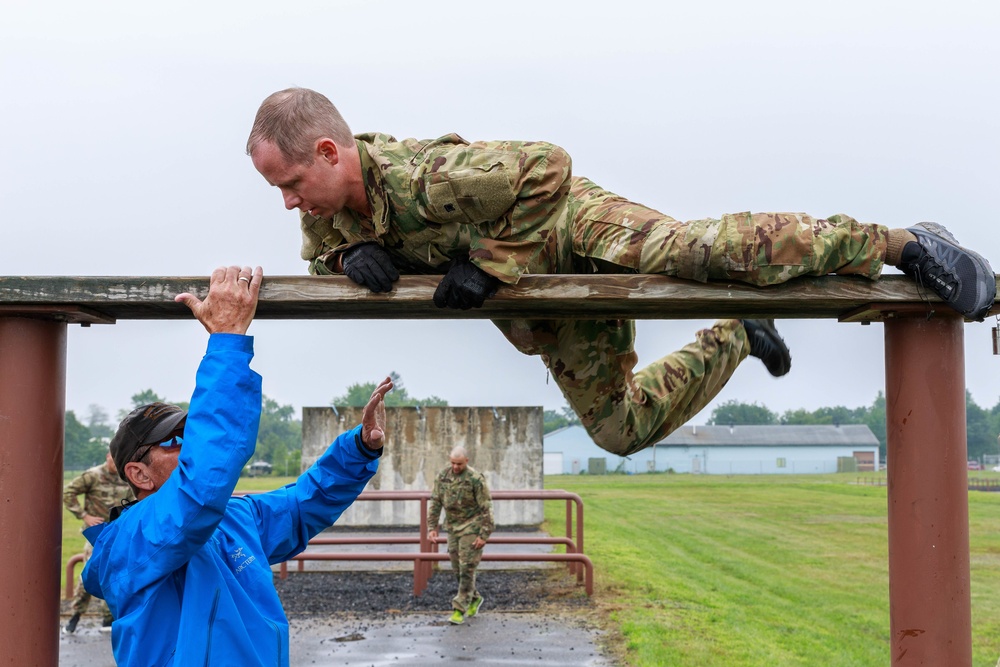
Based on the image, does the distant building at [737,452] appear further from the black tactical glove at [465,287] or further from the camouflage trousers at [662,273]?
the black tactical glove at [465,287]

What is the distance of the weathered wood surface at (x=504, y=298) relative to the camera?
2688 millimetres

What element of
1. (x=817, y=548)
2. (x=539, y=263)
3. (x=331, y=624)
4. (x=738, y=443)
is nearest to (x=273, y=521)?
(x=539, y=263)

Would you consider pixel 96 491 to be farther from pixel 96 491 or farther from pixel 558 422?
pixel 558 422

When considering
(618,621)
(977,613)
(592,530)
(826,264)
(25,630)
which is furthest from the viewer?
(592,530)

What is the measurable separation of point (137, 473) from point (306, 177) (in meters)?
1.00

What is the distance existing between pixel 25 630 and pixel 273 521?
82 centimetres

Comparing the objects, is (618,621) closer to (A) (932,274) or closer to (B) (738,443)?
(A) (932,274)

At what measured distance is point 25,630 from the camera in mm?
2656

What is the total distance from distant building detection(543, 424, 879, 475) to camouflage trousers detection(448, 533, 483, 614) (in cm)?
6624

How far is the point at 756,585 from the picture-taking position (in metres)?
14.4

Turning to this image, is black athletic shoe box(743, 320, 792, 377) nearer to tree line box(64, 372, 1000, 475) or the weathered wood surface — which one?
the weathered wood surface

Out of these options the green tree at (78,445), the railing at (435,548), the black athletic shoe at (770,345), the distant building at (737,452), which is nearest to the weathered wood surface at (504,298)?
the black athletic shoe at (770,345)

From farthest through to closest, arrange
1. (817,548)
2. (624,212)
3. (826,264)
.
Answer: (817,548) < (624,212) < (826,264)

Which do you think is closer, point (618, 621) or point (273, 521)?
point (273, 521)
